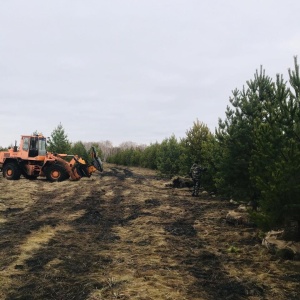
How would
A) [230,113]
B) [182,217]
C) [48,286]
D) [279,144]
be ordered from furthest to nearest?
[230,113], [182,217], [279,144], [48,286]

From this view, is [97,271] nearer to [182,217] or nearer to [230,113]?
[182,217]

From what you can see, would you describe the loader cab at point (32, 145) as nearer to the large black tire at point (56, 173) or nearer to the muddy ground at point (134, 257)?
the large black tire at point (56, 173)

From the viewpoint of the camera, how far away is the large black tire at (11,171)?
21.5 metres

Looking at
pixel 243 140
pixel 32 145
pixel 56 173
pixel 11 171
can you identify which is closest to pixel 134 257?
pixel 243 140

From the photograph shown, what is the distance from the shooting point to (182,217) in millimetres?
11320

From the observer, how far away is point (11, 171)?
21.6 m

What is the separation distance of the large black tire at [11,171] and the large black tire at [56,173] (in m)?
2.20

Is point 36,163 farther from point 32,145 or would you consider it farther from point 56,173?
point 56,173

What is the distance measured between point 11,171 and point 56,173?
3.25 m

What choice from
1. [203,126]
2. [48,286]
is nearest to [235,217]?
[48,286]

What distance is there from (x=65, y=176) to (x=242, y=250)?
1555 cm

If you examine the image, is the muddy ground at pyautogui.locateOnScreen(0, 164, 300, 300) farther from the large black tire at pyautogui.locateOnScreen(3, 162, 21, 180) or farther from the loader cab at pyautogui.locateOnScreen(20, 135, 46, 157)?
the large black tire at pyautogui.locateOnScreen(3, 162, 21, 180)

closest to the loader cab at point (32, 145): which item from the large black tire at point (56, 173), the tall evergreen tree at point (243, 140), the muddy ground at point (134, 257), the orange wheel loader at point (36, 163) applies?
the orange wheel loader at point (36, 163)

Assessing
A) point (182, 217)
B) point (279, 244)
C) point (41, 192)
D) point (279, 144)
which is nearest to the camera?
point (279, 244)
